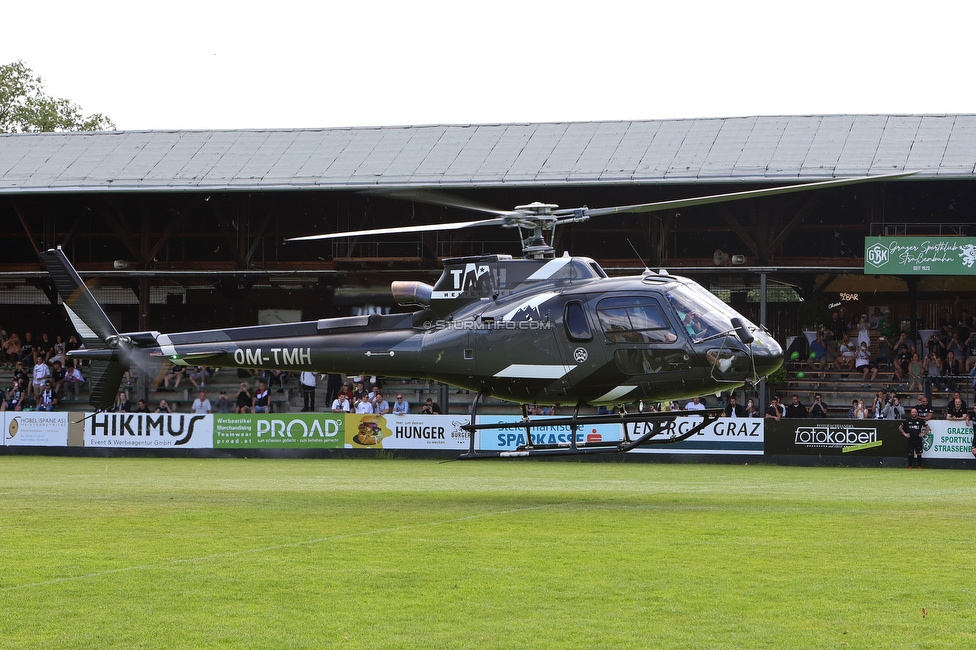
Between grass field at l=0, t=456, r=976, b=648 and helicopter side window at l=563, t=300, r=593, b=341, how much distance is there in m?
2.34

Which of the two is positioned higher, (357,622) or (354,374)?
(354,374)

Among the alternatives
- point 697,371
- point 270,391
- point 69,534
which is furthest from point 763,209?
point 69,534

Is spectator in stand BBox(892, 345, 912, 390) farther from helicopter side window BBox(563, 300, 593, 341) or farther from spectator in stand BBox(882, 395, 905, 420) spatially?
helicopter side window BBox(563, 300, 593, 341)

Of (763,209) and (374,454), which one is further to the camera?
(763,209)

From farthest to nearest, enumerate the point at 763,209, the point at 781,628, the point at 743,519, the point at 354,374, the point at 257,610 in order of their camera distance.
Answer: the point at 763,209 < the point at 354,374 < the point at 743,519 < the point at 257,610 < the point at 781,628

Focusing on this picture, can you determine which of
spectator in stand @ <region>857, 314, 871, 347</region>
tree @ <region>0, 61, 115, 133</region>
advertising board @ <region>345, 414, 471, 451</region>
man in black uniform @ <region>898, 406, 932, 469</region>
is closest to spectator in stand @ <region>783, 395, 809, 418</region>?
man in black uniform @ <region>898, 406, 932, 469</region>

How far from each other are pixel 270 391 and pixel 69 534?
2296 cm

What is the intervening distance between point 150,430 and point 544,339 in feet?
60.2

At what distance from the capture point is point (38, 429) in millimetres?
32000

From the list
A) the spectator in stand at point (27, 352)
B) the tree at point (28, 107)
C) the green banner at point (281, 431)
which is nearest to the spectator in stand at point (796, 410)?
the green banner at point (281, 431)

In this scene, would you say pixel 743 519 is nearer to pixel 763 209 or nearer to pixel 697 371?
pixel 697 371

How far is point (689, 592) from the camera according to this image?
29.8ft

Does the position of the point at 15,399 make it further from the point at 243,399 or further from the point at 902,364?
the point at 902,364

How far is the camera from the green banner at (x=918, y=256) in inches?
1211
